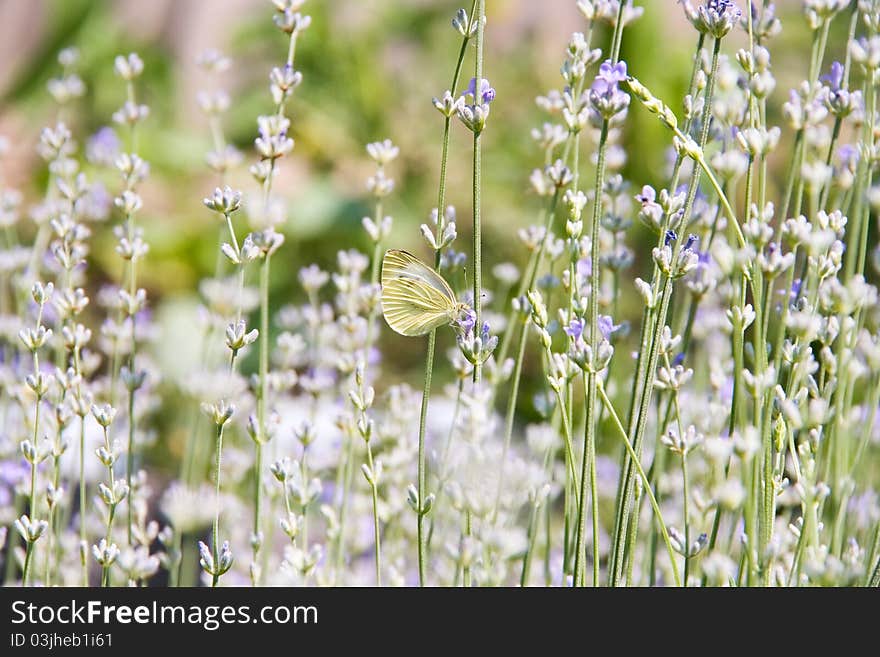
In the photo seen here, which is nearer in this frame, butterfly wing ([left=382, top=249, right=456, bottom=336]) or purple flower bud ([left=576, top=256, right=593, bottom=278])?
butterfly wing ([left=382, top=249, right=456, bottom=336])

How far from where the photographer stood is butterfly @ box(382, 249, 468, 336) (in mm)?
923

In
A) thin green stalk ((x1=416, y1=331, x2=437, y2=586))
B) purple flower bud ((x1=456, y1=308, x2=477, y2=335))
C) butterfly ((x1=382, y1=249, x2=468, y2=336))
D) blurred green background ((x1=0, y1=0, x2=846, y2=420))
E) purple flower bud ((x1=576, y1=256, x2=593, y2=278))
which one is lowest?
thin green stalk ((x1=416, y1=331, x2=437, y2=586))

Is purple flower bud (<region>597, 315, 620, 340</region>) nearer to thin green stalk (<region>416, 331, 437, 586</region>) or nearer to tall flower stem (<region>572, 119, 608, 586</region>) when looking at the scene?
tall flower stem (<region>572, 119, 608, 586</region>)

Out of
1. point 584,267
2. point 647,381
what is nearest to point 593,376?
point 647,381

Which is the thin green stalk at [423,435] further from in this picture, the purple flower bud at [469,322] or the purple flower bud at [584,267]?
the purple flower bud at [584,267]

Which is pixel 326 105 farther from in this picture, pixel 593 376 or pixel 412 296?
pixel 593 376

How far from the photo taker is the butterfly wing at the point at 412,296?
3.03 ft

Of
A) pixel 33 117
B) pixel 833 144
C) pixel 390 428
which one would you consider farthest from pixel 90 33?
pixel 833 144

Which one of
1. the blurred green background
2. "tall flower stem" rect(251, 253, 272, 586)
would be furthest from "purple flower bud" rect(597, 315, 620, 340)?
the blurred green background

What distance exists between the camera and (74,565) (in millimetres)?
1371

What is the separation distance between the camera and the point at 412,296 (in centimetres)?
97

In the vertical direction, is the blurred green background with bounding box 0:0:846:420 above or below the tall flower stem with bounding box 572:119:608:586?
above
